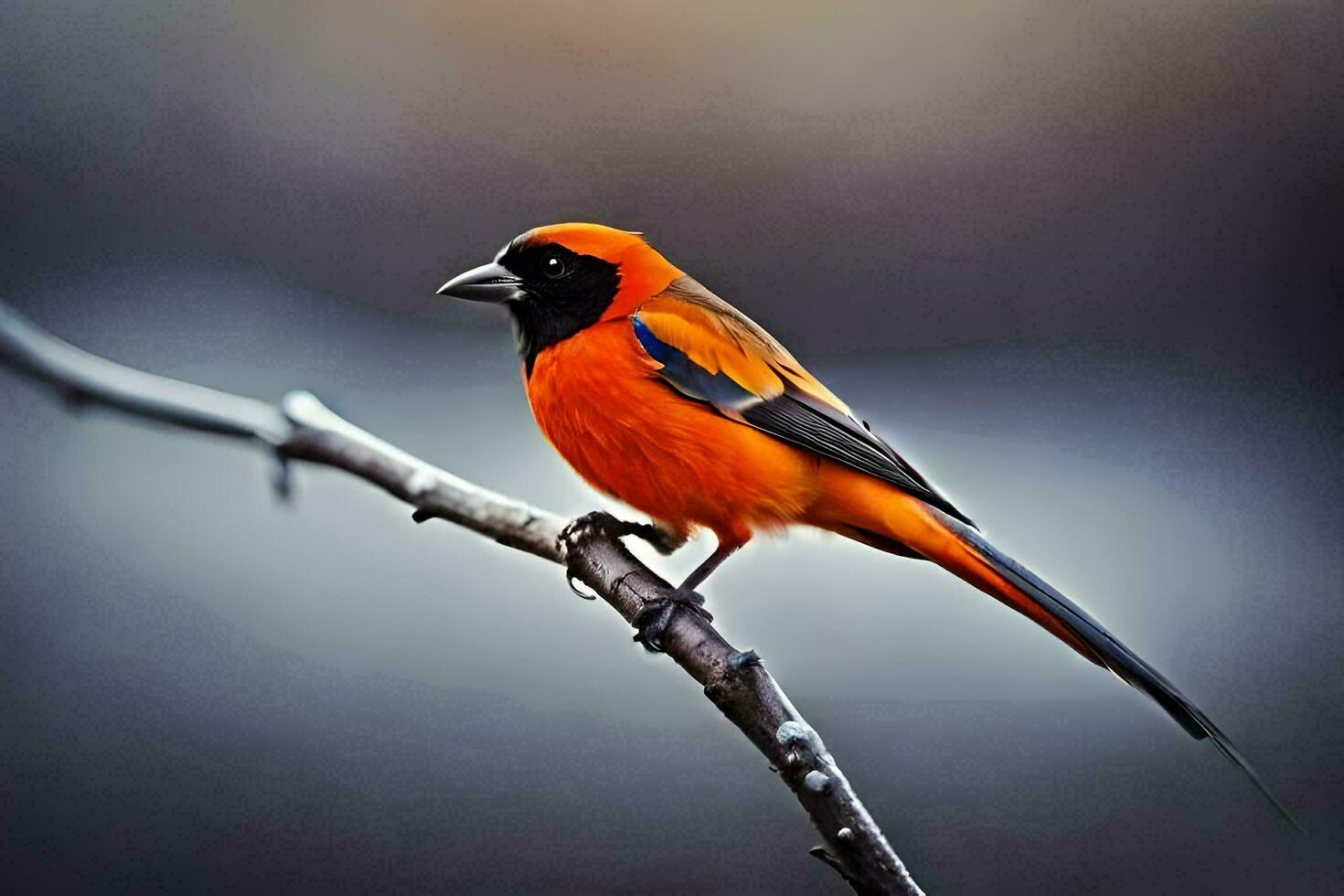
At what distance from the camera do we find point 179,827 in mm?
1157

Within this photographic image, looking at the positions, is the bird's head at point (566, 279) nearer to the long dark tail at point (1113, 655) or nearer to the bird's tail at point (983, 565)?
the bird's tail at point (983, 565)

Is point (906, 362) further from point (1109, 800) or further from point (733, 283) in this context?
point (1109, 800)

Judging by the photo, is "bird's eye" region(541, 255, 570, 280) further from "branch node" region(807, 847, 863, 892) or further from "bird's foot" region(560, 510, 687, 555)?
"branch node" region(807, 847, 863, 892)

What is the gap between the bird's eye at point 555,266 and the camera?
0.96 metres

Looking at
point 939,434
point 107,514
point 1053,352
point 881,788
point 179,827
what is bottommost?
point 179,827

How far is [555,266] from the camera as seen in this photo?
972 millimetres

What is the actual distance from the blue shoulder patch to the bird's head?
0.03 m

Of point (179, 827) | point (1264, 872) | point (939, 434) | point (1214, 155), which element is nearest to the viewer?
point (1264, 872)

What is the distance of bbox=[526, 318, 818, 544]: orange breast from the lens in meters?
1.02

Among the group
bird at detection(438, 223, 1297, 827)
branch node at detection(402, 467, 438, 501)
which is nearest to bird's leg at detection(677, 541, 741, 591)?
bird at detection(438, 223, 1297, 827)

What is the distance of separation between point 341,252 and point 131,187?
0.88ft

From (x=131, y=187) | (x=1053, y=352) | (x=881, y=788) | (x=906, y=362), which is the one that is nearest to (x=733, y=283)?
(x=906, y=362)

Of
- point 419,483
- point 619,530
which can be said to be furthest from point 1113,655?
point 419,483

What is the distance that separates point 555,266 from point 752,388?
0.21m
